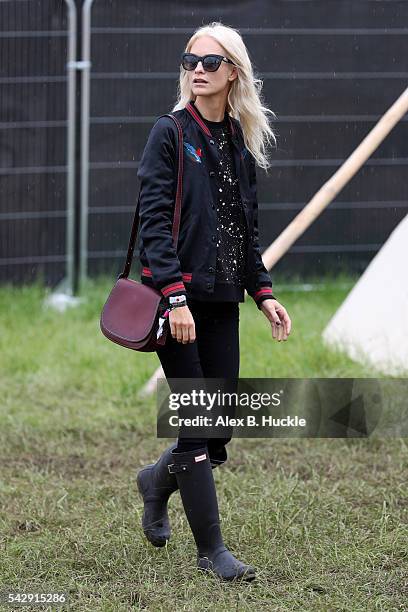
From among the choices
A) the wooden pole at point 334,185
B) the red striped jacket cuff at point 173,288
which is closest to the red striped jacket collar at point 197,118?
the red striped jacket cuff at point 173,288

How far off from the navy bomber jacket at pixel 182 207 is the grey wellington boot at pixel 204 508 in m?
0.52

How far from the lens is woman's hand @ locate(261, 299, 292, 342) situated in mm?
3785

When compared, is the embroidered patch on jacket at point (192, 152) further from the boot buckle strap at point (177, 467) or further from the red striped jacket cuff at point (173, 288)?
the boot buckle strap at point (177, 467)

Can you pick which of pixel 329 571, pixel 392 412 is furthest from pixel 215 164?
pixel 392 412

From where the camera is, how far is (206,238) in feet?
11.6

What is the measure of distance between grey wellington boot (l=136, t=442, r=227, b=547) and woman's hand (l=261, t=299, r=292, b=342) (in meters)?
0.43

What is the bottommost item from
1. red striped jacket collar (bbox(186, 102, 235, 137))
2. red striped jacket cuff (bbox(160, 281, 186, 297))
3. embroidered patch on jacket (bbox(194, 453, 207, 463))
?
embroidered patch on jacket (bbox(194, 453, 207, 463))

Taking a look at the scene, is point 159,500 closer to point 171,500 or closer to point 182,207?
point 171,500

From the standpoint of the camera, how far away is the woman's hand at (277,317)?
149 inches

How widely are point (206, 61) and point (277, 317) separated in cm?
84

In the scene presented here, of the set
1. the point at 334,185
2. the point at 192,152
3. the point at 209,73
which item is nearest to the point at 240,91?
the point at 209,73

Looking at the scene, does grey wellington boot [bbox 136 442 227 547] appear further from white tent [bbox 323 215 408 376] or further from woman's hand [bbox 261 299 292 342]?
white tent [bbox 323 215 408 376]

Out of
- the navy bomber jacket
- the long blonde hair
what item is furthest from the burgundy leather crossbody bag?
the long blonde hair

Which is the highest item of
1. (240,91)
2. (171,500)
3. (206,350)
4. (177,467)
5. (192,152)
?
(240,91)
